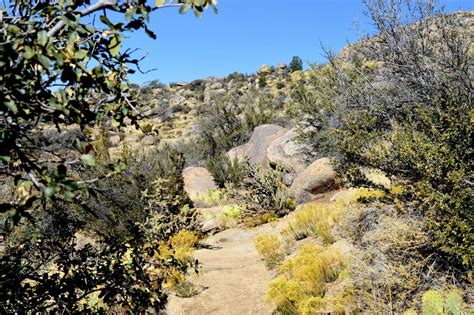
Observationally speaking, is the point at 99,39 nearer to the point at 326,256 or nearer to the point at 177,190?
the point at 326,256

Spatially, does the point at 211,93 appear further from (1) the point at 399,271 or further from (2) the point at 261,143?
(1) the point at 399,271

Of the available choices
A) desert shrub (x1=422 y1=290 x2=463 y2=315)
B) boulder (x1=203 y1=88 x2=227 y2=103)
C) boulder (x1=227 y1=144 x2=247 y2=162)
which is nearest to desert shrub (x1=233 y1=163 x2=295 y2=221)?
boulder (x1=227 y1=144 x2=247 y2=162)

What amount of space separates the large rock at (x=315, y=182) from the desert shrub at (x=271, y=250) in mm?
3567

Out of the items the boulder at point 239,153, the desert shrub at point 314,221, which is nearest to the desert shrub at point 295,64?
the boulder at point 239,153

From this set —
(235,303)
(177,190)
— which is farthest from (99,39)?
(177,190)

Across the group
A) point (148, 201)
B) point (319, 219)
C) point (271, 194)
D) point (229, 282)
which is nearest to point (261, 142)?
Answer: point (271, 194)

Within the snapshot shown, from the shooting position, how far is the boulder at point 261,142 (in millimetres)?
18328

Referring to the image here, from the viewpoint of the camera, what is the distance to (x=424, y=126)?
5.67 metres

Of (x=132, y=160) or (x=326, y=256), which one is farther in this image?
(x=132, y=160)

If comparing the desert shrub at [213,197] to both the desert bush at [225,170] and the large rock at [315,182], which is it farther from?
the large rock at [315,182]

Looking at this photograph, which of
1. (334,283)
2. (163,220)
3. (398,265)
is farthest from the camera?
(163,220)

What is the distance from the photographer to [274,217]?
40.2ft

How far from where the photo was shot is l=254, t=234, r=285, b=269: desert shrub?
824 cm

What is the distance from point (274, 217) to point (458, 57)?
679 cm
